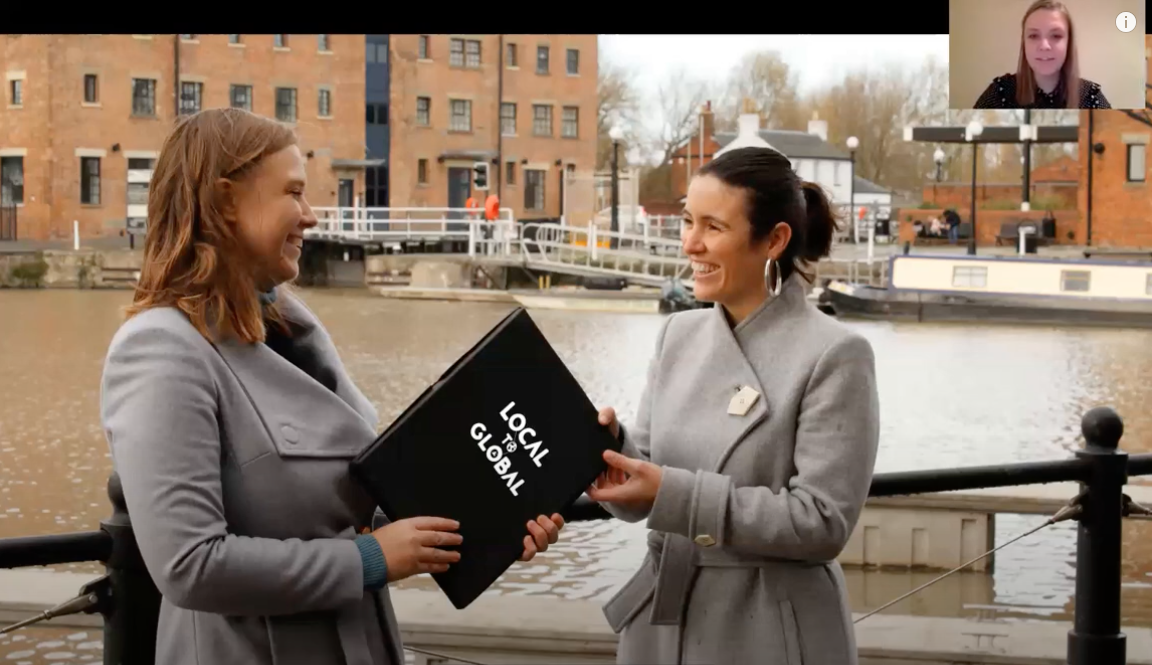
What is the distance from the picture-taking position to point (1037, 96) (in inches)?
75.8

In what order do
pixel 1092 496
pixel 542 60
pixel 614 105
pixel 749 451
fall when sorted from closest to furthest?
pixel 749 451 < pixel 1092 496 < pixel 614 105 < pixel 542 60

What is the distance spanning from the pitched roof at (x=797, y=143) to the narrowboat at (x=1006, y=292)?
319cm

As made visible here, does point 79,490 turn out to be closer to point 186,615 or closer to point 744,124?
point 186,615

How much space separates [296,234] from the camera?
86cm

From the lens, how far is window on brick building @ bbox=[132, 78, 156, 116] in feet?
25.9

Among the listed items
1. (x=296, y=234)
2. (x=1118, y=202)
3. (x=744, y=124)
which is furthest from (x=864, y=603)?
(x=744, y=124)

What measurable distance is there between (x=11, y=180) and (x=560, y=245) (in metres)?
Answer: 5.42

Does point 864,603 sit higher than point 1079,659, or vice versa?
point 1079,659

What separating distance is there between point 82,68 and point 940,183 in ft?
29.0

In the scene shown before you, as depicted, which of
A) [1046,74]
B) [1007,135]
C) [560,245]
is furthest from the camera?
[560,245]

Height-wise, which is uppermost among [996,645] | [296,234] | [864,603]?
[296,234]

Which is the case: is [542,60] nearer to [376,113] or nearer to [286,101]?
[376,113]

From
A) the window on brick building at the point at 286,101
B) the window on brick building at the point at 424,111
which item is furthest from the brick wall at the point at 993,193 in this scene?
the window on brick building at the point at 286,101

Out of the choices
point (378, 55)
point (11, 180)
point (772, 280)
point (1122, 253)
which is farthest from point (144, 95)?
point (772, 280)
